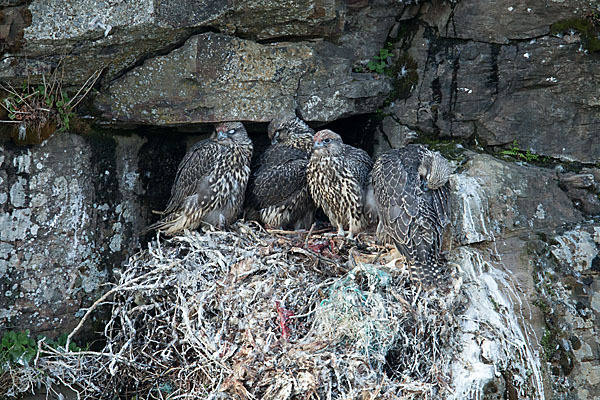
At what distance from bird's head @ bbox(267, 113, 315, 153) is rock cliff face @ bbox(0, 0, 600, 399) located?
11 centimetres

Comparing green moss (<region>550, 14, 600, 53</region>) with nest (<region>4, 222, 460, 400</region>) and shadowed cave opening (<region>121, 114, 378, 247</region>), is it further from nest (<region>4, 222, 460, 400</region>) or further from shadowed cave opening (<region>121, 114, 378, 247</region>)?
nest (<region>4, 222, 460, 400</region>)

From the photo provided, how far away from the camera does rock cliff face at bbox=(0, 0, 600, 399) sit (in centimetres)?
488

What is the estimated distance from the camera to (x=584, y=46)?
16.4 ft

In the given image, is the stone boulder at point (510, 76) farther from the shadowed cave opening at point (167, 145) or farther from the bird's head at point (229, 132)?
the bird's head at point (229, 132)

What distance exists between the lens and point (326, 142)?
553cm

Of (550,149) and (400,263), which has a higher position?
(550,149)

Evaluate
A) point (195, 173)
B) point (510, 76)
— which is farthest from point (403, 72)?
point (195, 173)

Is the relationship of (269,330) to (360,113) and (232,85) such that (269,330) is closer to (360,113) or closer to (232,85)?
(232,85)

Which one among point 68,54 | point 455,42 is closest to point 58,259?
point 68,54

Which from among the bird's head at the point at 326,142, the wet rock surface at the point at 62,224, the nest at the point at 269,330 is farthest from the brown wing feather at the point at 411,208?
the wet rock surface at the point at 62,224

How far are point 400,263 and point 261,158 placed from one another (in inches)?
67.4

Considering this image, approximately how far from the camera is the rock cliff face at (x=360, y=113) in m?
4.88

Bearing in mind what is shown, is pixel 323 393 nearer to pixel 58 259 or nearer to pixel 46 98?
pixel 58 259

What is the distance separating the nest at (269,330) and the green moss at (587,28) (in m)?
1.96
